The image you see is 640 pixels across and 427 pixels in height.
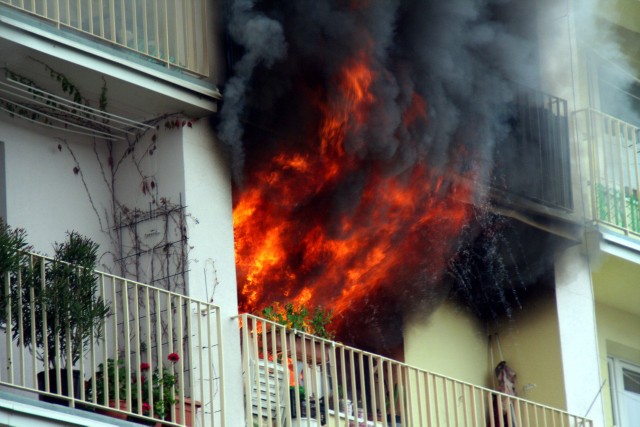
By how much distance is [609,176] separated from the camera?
62.6ft

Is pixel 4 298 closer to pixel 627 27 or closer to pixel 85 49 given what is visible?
pixel 85 49

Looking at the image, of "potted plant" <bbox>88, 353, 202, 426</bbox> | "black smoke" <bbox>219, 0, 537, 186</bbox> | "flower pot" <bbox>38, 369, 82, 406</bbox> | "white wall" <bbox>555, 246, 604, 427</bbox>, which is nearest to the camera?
"flower pot" <bbox>38, 369, 82, 406</bbox>

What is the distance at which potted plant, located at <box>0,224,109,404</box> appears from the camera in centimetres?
1241

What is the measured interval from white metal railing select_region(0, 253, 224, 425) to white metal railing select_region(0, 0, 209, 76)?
2108 mm

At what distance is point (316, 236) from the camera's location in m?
16.8

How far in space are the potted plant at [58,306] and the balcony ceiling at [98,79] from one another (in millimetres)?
2048

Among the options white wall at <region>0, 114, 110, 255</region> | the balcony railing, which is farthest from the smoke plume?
white wall at <region>0, 114, 110, 255</region>

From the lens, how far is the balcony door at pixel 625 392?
18.9 meters

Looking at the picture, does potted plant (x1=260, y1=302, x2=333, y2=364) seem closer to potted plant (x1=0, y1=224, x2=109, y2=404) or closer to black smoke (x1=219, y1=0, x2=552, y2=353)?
black smoke (x1=219, y1=0, x2=552, y2=353)

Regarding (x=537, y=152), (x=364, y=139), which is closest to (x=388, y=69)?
(x=364, y=139)

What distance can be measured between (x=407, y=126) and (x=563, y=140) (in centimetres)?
226

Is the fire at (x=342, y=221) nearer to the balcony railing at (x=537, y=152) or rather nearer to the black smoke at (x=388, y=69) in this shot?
the black smoke at (x=388, y=69)

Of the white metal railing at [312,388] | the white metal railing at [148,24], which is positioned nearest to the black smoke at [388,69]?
the white metal railing at [148,24]

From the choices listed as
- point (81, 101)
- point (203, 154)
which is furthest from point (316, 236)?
point (81, 101)
